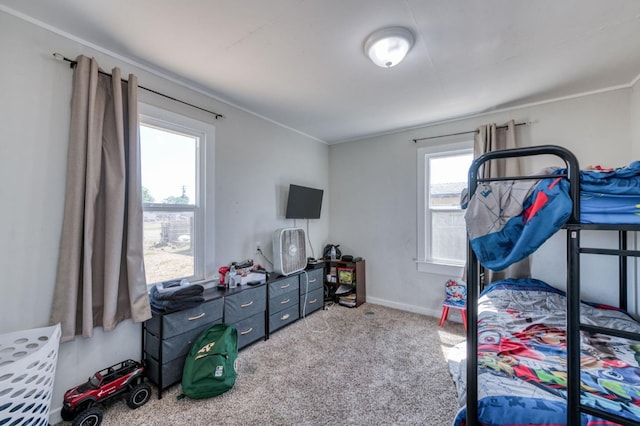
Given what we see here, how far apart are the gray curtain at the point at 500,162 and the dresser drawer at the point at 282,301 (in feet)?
7.09

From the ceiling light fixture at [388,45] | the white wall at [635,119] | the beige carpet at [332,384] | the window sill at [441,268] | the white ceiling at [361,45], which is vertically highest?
the white ceiling at [361,45]

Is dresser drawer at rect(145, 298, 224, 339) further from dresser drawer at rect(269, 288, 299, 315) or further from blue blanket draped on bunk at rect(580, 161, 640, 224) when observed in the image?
blue blanket draped on bunk at rect(580, 161, 640, 224)

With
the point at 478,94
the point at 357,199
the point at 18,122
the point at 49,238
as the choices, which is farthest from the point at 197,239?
the point at 478,94

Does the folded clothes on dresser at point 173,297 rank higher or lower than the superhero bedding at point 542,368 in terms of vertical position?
higher

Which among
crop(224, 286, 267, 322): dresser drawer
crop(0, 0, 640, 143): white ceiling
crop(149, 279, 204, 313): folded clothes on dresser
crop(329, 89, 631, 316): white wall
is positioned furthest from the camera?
crop(329, 89, 631, 316): white wall

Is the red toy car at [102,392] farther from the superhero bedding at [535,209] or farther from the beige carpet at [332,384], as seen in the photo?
the superhero bedding at [535,209]

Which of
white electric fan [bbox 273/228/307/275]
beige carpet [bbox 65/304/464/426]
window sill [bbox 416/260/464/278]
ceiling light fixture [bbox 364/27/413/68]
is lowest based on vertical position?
beige carpet [bbox 65/304/464/426]

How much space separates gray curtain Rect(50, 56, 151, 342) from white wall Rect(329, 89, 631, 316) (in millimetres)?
2846

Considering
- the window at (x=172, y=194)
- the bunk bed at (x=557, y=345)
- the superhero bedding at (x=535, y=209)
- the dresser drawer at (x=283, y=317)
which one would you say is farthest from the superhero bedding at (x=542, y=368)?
the window at (x=172, y=194)

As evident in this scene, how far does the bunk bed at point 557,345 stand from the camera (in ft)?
3.12

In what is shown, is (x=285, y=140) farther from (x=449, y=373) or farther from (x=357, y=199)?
(x=449, y=373)

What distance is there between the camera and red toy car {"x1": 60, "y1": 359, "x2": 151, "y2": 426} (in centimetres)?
157

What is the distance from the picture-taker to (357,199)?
403cm

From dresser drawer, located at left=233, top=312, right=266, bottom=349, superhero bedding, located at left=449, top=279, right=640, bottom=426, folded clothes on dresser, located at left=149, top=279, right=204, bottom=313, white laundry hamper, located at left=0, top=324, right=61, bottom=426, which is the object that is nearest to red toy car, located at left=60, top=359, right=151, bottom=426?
white laundry hamper, located at left=0, top=324, right=61, bottom=426
